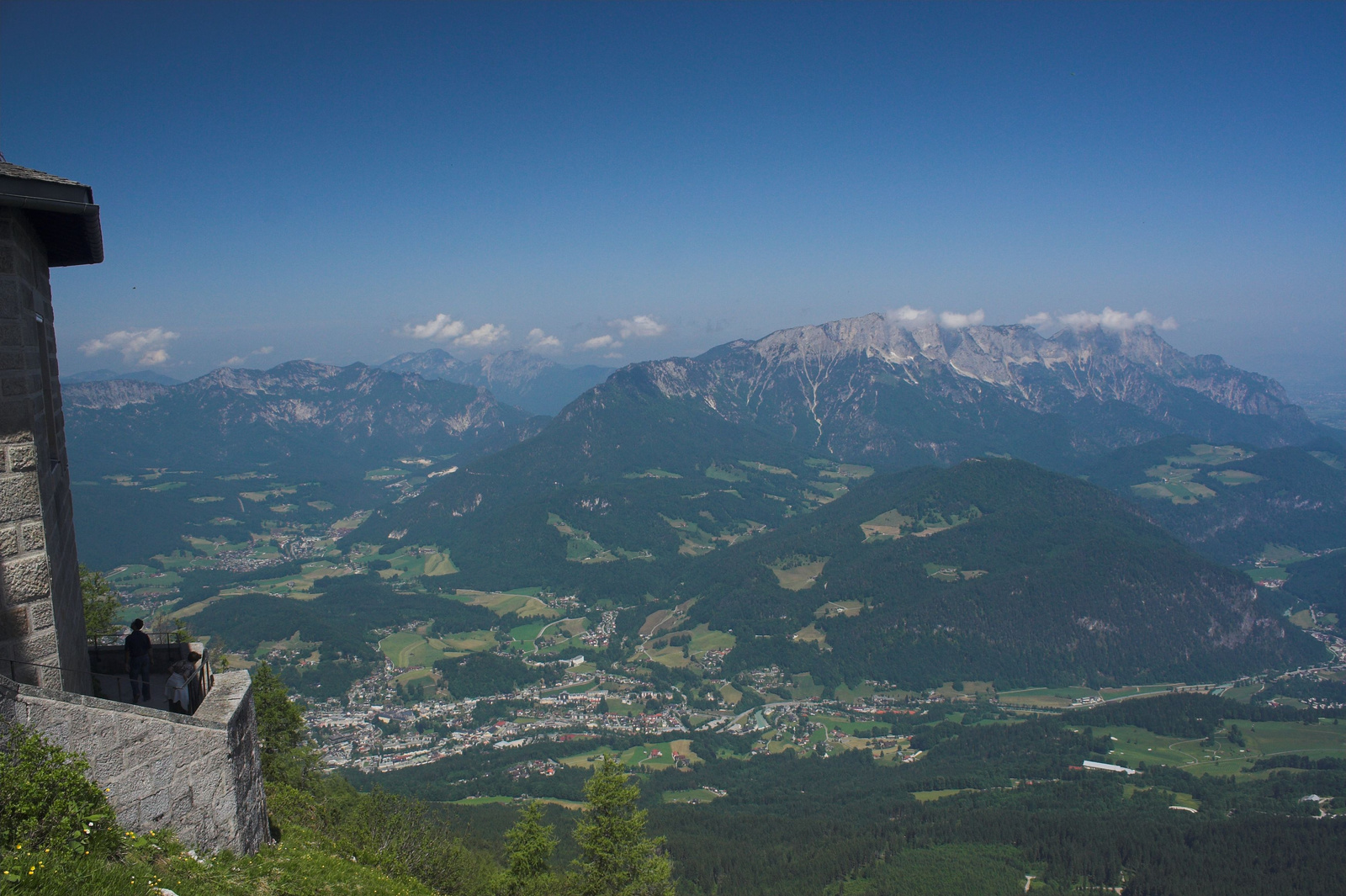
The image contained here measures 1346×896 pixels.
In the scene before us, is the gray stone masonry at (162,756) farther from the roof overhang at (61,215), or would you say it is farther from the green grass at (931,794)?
the green grass at (931,794)

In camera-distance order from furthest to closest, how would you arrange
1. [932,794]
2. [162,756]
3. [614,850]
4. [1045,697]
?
[1045,697] < [932,794] < [614,850] < [162,756]

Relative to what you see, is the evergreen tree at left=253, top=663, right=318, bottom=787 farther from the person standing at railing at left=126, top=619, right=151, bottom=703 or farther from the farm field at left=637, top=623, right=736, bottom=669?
the farm field at left=637, top=623, right=736, bottom=669

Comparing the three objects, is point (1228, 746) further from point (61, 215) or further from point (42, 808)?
point (61, 215)

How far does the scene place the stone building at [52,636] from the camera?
9.23 meters

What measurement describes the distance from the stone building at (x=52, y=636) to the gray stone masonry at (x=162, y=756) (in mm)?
13

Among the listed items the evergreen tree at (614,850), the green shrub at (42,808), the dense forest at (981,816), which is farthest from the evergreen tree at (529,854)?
the dense forest at (981,816)

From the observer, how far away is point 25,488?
9.44m

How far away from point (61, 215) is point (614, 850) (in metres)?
30.5

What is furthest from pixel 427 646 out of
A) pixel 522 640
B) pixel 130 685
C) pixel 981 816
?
pixel 130 685

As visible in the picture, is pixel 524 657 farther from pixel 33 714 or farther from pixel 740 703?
pixel 33 714

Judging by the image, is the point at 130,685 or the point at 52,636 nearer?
the point at 52,636

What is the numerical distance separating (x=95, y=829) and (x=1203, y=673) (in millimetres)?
231557

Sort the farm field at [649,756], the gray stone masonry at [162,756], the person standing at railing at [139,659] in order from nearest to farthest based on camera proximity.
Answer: the gray stone masonry at [162,756]
the person standing at railing at [139,659]
the farm field at [649,756]

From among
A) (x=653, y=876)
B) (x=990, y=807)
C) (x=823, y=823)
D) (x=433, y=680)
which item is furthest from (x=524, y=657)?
(x=653, y=876)
